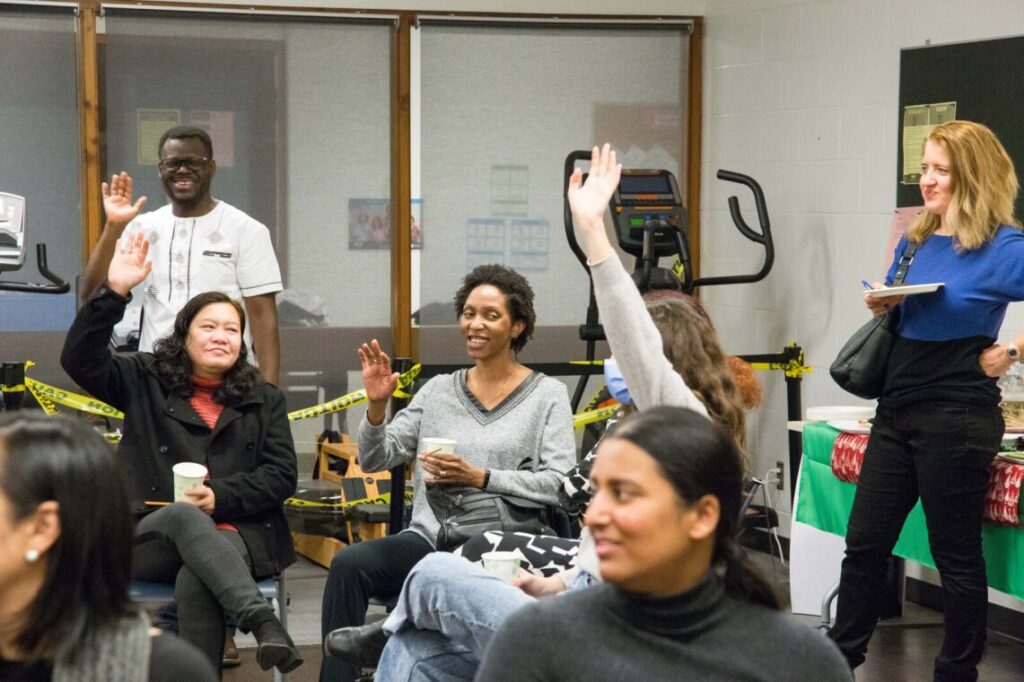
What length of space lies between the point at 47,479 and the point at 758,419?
515cm

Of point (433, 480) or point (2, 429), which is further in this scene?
point (433, 480)

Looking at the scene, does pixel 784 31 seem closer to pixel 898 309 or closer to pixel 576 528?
pixel 898 309

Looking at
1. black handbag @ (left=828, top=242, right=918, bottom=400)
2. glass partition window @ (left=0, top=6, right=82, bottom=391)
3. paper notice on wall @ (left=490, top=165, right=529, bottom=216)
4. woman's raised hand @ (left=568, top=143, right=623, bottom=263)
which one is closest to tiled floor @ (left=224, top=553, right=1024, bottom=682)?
black handbag @ (left=828, top=242, right=918, bottom=400)

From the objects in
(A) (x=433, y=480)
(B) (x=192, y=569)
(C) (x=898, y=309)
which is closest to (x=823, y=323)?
(C) (x=898, y=309)

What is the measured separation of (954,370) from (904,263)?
32 centimetres

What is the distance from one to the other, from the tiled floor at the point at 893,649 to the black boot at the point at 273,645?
0.98 meters

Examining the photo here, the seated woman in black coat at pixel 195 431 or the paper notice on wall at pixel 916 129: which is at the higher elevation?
the paper notice on wall at pixel 916 129

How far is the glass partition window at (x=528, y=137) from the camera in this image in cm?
655

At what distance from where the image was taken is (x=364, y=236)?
→ 654 cm

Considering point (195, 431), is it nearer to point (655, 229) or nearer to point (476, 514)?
point (476, 514)

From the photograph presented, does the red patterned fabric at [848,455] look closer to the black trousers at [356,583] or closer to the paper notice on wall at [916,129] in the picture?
the paper notice on wall at [916,129]

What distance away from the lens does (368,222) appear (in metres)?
6.53

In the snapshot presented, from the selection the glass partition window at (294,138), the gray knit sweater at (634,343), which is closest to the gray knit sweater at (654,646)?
the gray knit sweater at (634,343)

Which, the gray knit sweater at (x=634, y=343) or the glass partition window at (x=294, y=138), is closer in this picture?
the gray knit sweater at (x=634, y=343)
